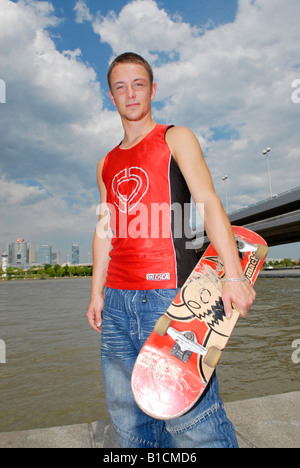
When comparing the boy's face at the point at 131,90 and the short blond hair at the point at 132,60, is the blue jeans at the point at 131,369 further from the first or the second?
the short blond hair at the point at 132,60

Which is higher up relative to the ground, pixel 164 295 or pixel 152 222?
pixel 152 222

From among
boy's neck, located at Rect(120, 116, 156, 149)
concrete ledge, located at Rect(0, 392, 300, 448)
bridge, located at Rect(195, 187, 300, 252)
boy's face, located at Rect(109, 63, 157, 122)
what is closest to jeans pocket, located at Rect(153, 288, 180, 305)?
boy's neck, located at Rect(120, 116, 156, 149)

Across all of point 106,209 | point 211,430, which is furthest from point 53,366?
point 211,430

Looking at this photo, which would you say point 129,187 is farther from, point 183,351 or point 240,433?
point 240,433

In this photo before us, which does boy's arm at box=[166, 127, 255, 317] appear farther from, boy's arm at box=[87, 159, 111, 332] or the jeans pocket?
boy's arm at box=[87, 159, 111, 332]

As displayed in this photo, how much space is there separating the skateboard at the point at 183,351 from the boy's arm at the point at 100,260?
24.6 inches

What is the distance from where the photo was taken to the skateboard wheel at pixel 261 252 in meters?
2.03

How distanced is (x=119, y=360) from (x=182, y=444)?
51 centimetres

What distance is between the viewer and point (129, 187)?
1868mm

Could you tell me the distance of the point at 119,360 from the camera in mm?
1798

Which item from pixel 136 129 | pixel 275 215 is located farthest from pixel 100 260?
pixel 275 215

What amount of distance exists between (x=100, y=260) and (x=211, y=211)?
0.94m

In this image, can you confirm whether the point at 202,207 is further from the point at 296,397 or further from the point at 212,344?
the point at 296,397

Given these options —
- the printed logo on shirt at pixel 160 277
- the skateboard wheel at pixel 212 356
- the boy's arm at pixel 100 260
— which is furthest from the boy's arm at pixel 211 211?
the boy's arm at pixel 100 260
